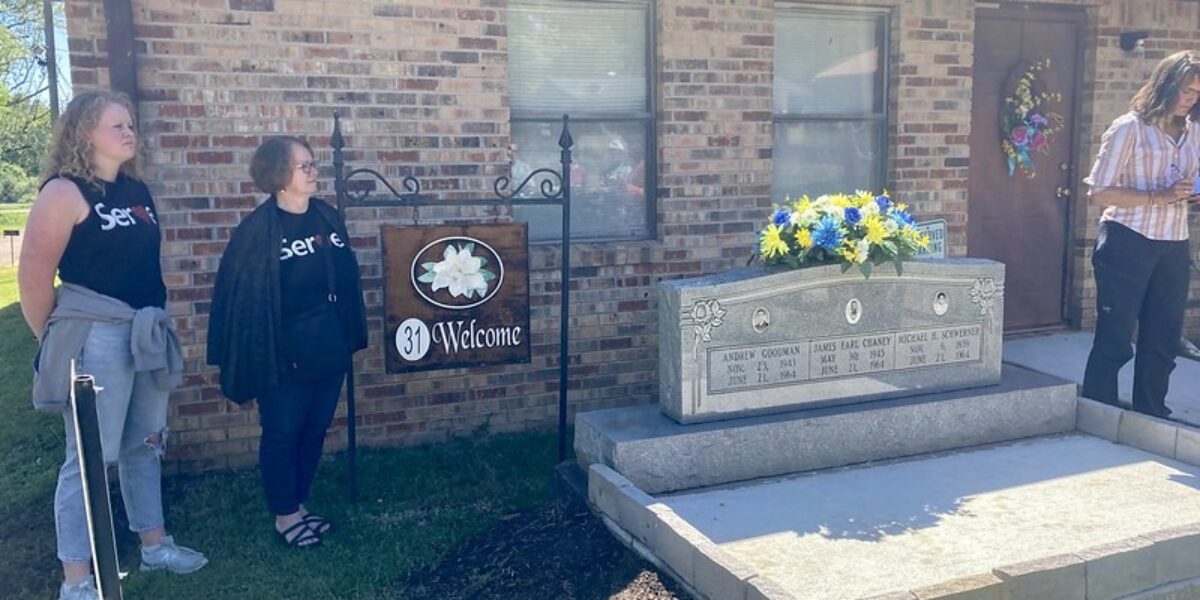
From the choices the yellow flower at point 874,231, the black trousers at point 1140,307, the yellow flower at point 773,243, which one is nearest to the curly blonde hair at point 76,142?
the yellow flower at point 773,243

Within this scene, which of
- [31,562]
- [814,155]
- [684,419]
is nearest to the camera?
[31,562]

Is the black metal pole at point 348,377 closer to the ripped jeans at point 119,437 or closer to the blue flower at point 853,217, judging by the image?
the ripped jeans at point 119,437

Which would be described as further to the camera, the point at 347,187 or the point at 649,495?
the point at 347,187

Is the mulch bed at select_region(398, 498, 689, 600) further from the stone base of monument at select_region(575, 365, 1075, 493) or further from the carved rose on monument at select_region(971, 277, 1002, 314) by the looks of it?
the carved rose on monument at select_region(971, 277, 1002, 314)

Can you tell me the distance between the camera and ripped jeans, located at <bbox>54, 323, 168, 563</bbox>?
3605 millimetres

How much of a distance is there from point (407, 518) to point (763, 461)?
169 cm

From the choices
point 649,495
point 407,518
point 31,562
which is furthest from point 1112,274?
point 31,562

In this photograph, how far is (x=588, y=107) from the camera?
5.91 meters

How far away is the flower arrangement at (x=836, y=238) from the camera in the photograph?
15.4ft

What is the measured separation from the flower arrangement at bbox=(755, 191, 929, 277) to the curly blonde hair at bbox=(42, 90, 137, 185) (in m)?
2.95

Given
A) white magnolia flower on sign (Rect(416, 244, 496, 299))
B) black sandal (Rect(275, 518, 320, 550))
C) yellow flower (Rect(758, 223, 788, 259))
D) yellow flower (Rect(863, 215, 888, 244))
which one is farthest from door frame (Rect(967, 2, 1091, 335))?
black sandal (Rect(275, 518, 320, 550))

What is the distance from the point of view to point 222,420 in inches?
203

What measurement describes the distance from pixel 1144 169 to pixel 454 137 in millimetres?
3640

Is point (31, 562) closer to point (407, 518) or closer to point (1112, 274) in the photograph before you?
point (407, 518)
